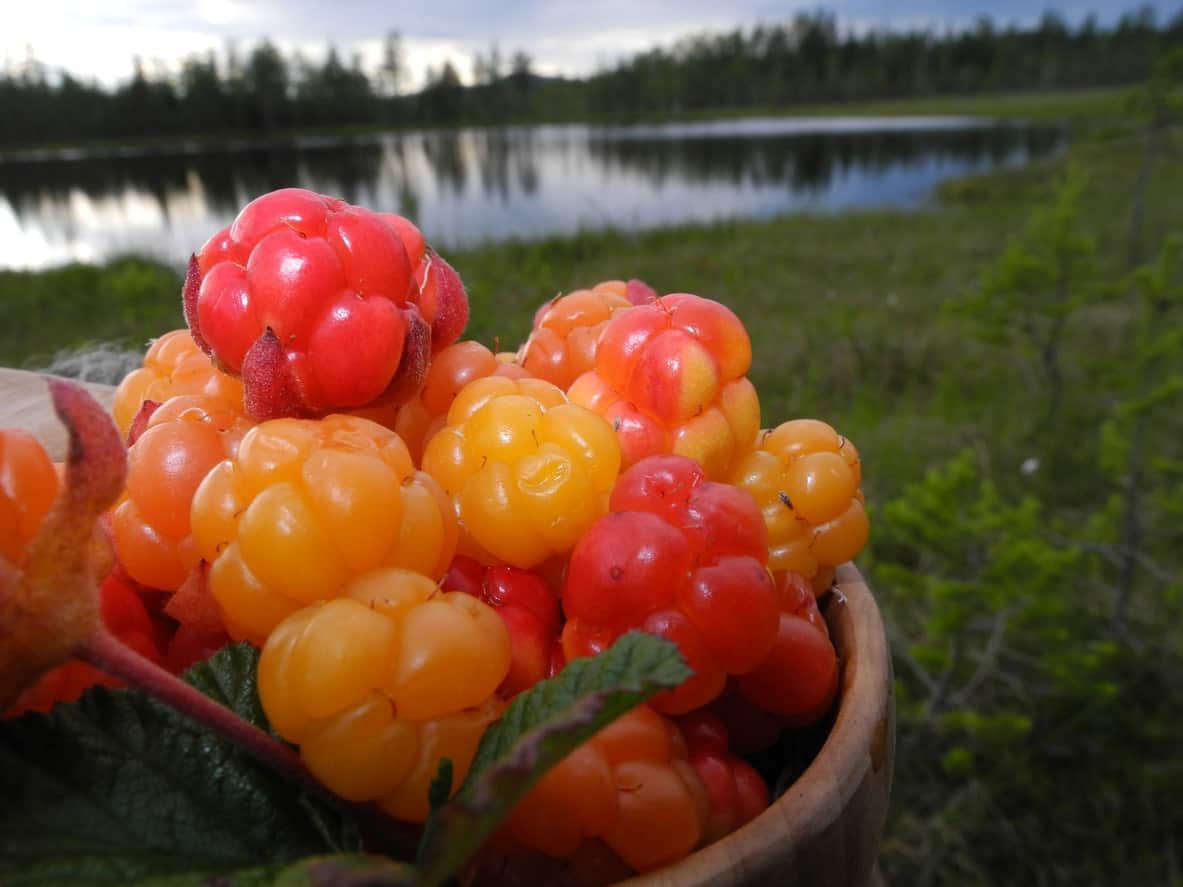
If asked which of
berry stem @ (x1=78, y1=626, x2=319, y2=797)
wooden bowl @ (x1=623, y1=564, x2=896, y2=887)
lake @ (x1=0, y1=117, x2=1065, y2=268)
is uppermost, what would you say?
berry stem @ (x1=78, y1=626, x2=319, y2=797)

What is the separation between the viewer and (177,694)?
56 cm

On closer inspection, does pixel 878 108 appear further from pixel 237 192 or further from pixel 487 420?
pixel 487 420

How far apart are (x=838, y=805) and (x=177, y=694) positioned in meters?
0.46

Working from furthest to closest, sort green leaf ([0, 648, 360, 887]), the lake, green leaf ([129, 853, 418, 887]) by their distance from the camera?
the lake < green leaf ([0, 648, 360, 887]) < green leaf ([129, 853, 418, 887])

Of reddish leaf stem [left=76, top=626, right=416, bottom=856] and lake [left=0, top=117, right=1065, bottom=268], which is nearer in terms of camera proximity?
reddish leaf stem [left=76, top=626, right=416, bottom=856]

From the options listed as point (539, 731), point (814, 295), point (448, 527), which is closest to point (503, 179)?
point (814, 295)

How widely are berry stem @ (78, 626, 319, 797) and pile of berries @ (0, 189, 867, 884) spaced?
2cm

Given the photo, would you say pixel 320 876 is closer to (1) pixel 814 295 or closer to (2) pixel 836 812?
(2) pixel 836 812

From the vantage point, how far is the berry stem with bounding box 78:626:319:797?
54 cm

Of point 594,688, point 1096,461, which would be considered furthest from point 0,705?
point 1096,461

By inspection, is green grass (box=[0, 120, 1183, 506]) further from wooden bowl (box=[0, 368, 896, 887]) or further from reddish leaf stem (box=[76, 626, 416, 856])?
reddish leaf stem (box=[76, 626, 416, 856])

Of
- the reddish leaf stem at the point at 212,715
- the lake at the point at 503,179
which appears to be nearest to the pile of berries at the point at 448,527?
the reddish leaf stem at the point at 212,715

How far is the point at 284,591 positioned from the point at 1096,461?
12.0ft

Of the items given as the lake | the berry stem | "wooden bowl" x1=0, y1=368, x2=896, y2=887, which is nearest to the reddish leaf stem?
the berry stem
